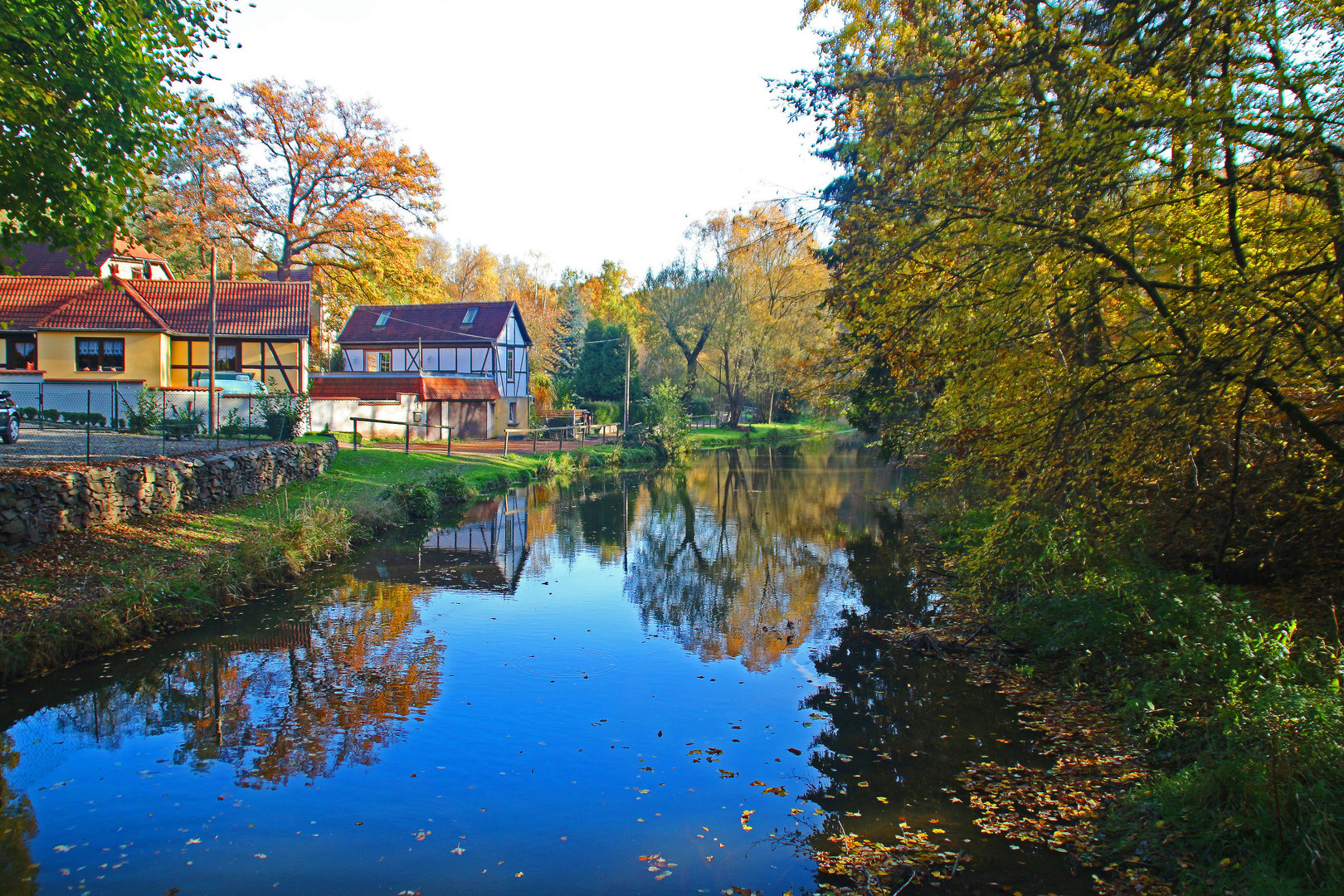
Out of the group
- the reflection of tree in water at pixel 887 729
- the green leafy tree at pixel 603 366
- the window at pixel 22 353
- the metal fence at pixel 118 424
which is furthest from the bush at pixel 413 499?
the green leafy tree at pixel 603 366

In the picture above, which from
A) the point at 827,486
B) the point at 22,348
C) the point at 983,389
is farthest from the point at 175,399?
the point at 983,389

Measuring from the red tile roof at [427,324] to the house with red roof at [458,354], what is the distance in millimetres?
44

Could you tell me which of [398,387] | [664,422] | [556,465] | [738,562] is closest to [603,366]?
[664,422]

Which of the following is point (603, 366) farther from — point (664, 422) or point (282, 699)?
point (282, 699)

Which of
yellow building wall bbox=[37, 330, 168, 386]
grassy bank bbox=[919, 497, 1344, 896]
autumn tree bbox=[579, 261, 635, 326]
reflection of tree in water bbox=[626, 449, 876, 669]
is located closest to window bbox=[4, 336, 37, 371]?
yellow building wall bbox=[37, 330, 168, 386]

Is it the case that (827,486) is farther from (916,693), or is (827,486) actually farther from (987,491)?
(916,693)

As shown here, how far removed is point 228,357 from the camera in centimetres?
3428

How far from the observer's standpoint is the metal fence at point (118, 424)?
1631cm

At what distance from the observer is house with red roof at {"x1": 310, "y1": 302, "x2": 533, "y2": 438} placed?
128 ft

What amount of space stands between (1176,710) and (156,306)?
37.1 m

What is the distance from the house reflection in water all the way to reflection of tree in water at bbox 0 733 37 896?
7238 mm

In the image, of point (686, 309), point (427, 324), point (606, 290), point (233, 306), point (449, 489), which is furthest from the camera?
point (606, 290)

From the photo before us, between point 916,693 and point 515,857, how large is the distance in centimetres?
481

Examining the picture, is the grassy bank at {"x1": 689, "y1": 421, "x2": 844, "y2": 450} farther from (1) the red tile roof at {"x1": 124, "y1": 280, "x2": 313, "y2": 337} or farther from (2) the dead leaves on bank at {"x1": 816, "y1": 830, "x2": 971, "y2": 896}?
(2) the dead leaves on bank at {"x1": 816, "y1": 830, "x2": 971, "y2": 896}
